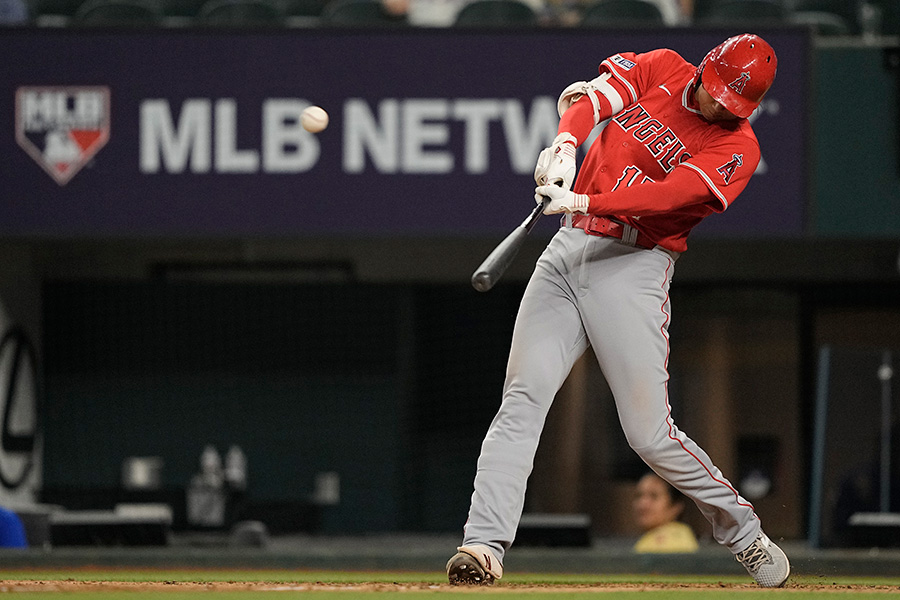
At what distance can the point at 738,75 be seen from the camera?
3.71 metres

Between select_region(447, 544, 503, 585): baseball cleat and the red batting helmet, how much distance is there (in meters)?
1.46

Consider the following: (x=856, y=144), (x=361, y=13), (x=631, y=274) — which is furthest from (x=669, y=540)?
(x=361, y=13)

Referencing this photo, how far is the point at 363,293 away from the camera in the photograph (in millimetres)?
9680

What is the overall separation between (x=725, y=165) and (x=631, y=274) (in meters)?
0.42

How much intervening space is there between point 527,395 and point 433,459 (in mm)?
5869

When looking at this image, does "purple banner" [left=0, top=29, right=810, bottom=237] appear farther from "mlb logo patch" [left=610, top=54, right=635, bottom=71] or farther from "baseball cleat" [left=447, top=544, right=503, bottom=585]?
"baseball cleat" [left=447, top=544, right=503, bottom=585]

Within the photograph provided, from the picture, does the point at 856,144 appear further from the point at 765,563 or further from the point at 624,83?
the point at 765,563

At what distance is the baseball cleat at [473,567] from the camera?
3572 mm

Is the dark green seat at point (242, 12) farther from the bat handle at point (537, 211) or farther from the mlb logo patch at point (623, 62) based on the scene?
the bat handle at point (537, 211)

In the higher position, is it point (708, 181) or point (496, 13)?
point (496, 13)

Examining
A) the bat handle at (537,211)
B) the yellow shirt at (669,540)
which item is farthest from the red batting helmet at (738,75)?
the yellow shirt at (669,540)

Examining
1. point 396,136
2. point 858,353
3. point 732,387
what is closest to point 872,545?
point 858,353

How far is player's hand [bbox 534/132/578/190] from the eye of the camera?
365cm

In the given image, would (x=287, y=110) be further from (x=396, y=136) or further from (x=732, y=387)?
(x=732, y=387)
